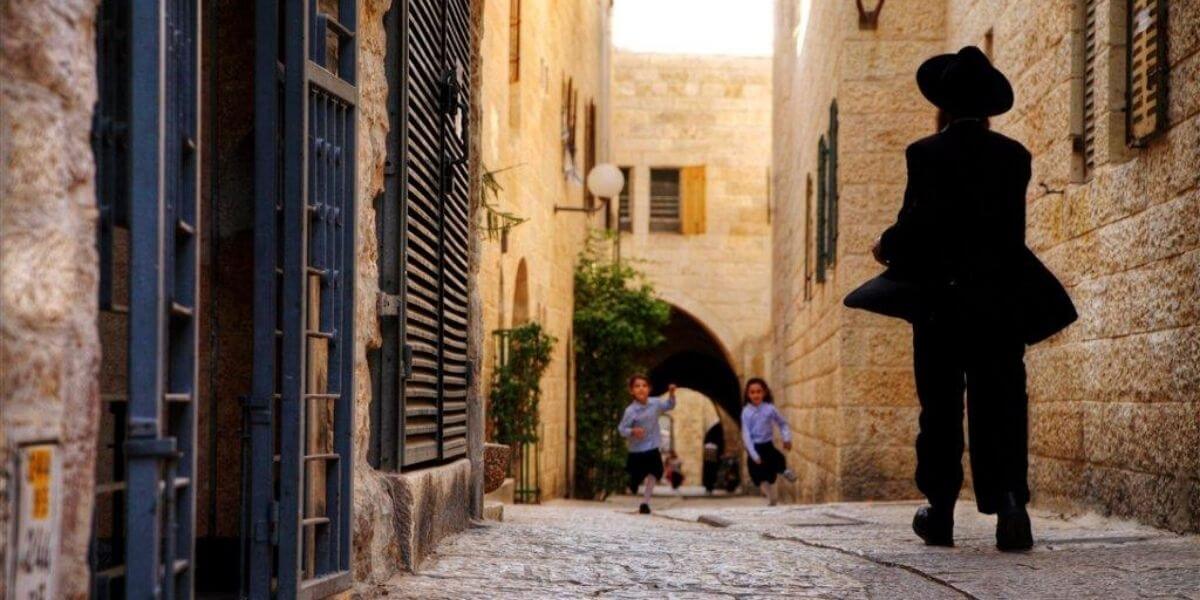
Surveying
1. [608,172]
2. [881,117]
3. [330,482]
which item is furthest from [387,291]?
[608,172]

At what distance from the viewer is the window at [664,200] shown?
2788 cm

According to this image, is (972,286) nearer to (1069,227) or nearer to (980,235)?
(980,235)

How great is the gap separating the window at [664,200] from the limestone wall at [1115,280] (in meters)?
19.1

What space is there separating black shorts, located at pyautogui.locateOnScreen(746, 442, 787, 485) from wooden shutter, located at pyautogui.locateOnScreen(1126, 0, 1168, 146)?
23.7 ft

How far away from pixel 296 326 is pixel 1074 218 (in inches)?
178

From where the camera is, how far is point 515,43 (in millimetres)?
14617

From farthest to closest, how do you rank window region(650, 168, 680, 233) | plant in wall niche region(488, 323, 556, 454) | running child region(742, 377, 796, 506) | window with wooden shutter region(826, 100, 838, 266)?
window region(650, 168, 680, 233), plant in wall niche region(488, 323, 556, 454), running child region(742, 377, 796, 506), window with wooden shutter region(826, 100, 838, 266)

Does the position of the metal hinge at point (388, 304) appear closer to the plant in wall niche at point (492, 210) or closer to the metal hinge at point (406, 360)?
the metal hinge at point (406, 360)

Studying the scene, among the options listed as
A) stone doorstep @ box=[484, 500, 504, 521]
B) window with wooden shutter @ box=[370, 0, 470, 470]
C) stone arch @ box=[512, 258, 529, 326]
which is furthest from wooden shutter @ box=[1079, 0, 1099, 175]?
stone arch @ box=[512, 258, 529, 326]

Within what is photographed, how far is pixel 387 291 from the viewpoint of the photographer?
5.29m

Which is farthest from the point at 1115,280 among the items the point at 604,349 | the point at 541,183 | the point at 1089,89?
the point at 604,349

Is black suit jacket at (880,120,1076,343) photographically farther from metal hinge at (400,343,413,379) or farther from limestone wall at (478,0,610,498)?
limestone wall at (478,0,610,498)

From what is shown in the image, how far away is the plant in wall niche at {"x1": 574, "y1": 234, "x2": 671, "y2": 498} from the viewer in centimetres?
2066

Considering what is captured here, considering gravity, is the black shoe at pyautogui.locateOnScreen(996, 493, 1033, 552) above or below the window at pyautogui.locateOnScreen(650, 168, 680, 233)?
below
